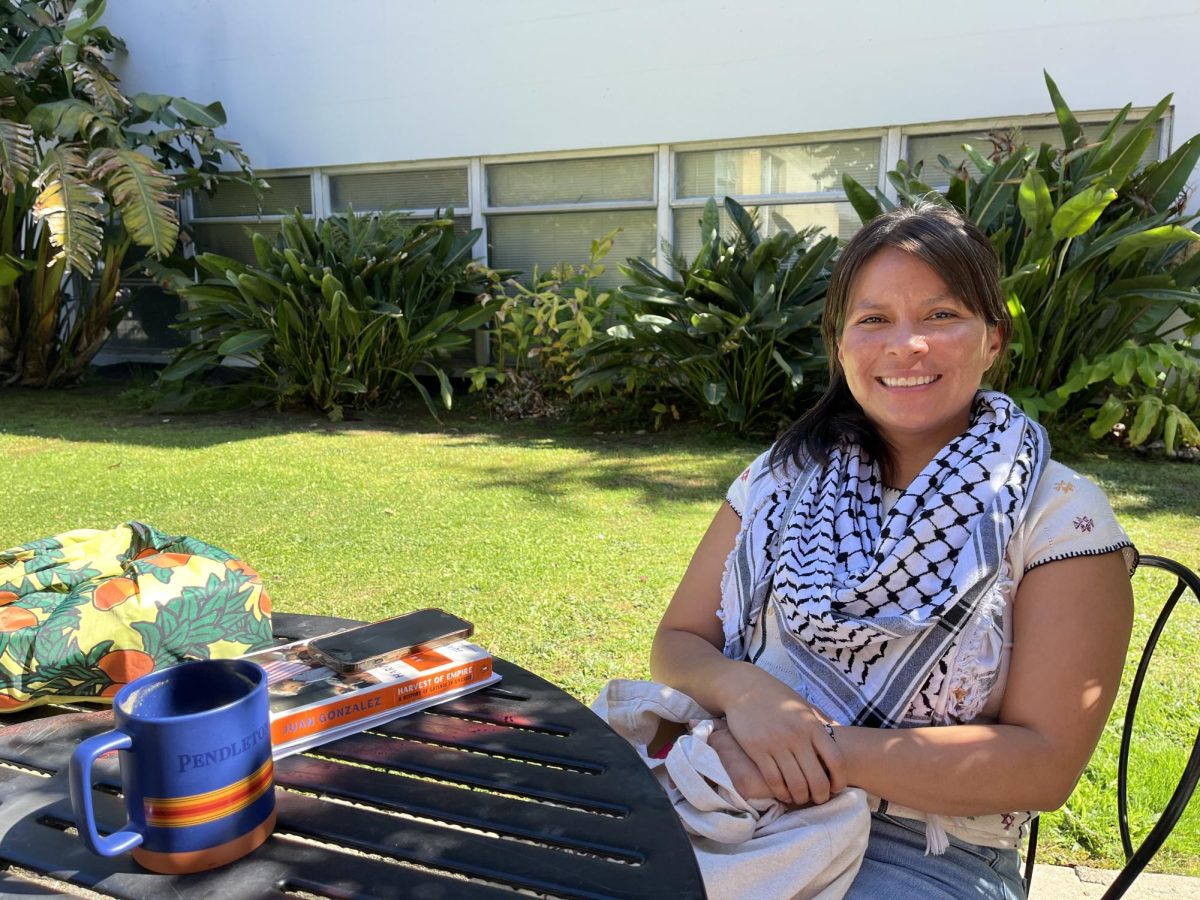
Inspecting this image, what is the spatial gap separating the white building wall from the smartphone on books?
6.86 m

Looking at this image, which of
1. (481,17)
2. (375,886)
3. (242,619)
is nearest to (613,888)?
(375,886)

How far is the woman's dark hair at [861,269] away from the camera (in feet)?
4.79

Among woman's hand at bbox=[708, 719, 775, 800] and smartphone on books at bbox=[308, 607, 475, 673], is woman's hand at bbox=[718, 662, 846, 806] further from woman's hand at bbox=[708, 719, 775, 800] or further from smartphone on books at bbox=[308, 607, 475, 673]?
smartphone on books at bbox=[308, 607, 475, 673]

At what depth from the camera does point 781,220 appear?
7.81 m

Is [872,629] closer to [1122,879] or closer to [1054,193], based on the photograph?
[1122,879]

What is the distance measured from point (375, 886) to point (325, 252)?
7.77 metres

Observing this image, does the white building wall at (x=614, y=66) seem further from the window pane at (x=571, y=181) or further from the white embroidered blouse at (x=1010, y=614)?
the white embroidered blouse at (x=1010, y=614)

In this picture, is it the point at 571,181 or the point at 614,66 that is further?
the point at 571,181

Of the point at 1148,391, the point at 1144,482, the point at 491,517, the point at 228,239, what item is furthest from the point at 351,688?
the point at 228,239

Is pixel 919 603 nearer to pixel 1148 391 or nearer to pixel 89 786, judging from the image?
pixel 89 786

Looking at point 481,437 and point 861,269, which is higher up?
point 861,269

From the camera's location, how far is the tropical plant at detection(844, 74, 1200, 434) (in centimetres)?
562

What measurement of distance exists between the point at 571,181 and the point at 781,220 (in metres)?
2.07

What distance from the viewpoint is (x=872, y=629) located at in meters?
1.36
